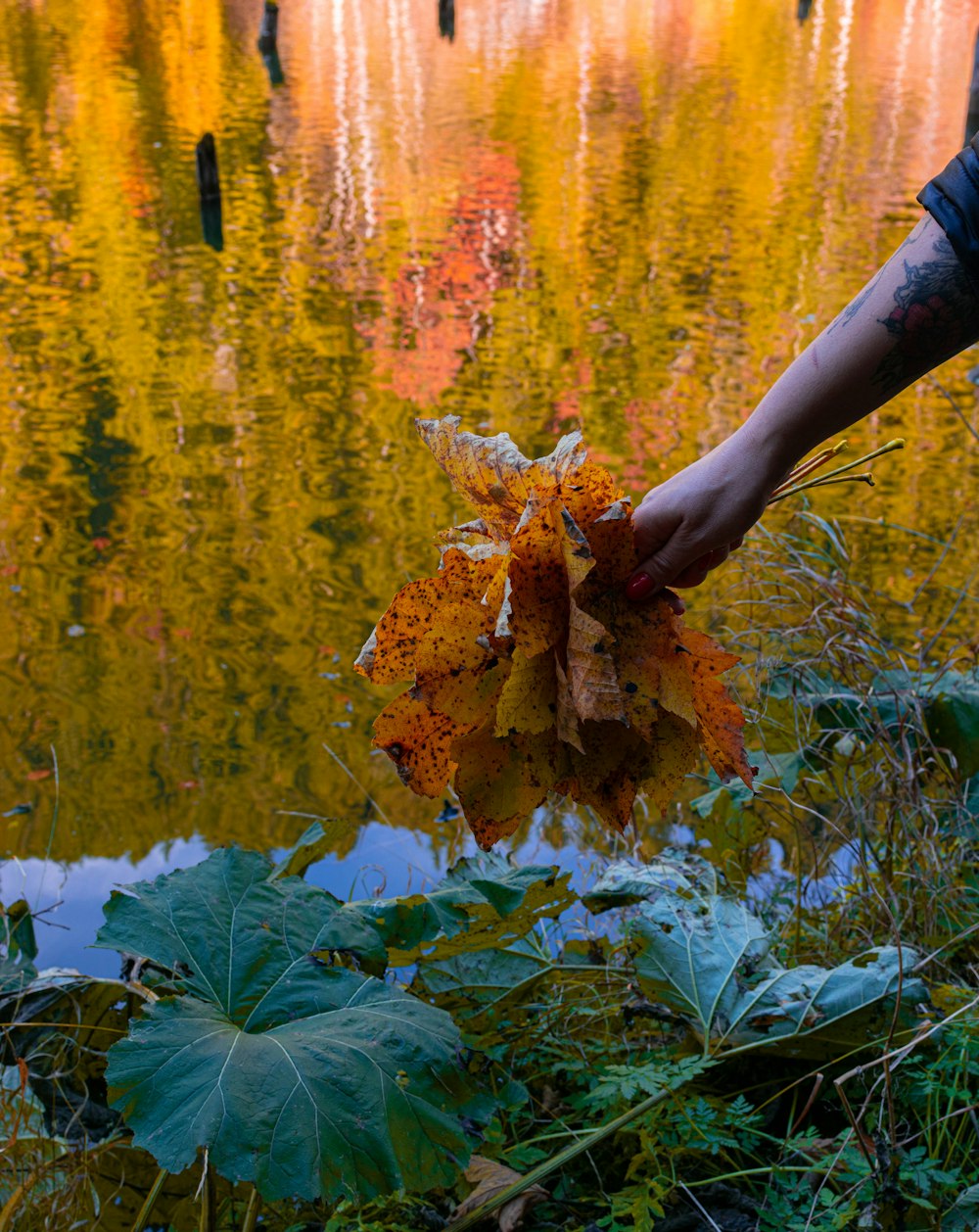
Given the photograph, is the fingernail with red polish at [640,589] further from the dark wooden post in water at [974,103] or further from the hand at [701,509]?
the dark wooden post in water at [974,103]

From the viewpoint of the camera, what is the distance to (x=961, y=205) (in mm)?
1580

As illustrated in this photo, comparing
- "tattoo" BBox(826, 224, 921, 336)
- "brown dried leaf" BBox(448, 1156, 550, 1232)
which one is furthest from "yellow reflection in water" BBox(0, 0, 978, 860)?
"tattoo" BBox(826, 224, 921, 336)

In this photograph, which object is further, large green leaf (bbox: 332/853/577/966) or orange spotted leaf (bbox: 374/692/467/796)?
large green leaf (bbox: 332/853/577/966)

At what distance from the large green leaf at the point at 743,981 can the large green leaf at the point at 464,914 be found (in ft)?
0.64

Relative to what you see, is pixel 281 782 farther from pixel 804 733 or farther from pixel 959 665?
pixel 959 665

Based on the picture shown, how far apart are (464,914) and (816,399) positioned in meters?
1.05

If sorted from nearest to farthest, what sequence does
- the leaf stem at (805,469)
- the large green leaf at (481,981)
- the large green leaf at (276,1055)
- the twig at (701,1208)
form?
the large green leaf at (276,1055) < the leaf stem at (805,469) < the twig at (701,1208) < the large green leaf at (481,981)

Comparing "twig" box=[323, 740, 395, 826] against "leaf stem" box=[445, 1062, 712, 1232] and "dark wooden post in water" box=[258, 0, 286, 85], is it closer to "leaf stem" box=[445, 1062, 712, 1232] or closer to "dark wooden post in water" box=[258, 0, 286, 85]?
"leaf stem" box=[445, 1062, 712, 1232]

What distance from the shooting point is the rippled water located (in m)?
4.22

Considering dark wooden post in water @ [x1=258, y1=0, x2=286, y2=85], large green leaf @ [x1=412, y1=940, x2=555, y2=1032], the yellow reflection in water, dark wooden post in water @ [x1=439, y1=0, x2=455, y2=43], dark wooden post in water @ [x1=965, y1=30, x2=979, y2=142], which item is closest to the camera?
large green leaf @ [x1=412, y1=940, x2=555, y2=1032]

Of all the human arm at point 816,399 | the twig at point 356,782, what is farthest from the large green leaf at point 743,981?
the twig at point 356,782

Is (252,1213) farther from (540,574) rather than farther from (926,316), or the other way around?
(926,316)

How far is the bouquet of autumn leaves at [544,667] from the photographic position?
1423mm

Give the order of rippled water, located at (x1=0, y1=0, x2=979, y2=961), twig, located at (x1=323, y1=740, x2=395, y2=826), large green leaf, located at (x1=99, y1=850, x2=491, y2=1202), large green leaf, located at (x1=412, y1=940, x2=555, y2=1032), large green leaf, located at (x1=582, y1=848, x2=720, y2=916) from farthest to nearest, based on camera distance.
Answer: rippled water, located at (x1=0, y1=0, x2=979, y2=961), twig, located at (x1=323, y1=740, x2=395, y2=826), large green leaf, located at (x1=582, y1=848, x2=720, y2=916), large green leaf, located at (x1=412, y1=940, x2=555, y2=1032), large green leaf, located at (x1=99, y1=850, x2=491, y2=1202)
